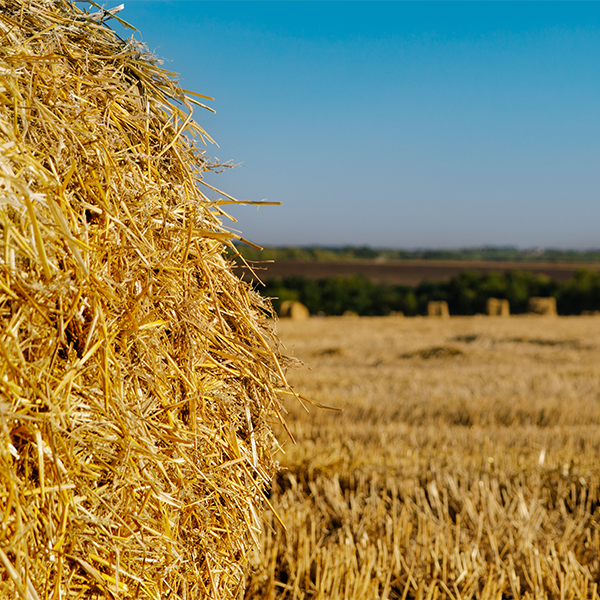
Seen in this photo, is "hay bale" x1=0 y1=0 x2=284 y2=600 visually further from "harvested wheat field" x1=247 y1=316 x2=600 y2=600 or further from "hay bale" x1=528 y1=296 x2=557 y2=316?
"hay bale" x1=528 y1=296 x2=557 y2=316

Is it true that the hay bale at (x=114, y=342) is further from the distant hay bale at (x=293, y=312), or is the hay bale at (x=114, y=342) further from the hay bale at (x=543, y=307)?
the hay bale at (x=543, y=307)

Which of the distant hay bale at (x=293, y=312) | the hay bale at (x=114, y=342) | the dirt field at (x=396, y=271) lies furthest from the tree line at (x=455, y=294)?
the hay bale at (x=114, y=342)

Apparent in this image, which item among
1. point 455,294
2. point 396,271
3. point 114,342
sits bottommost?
point 455,294

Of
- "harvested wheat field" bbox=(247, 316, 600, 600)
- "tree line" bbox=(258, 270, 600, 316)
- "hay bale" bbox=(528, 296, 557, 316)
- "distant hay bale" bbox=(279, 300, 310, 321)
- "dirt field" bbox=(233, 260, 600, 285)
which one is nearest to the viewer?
"harvested wheat field" bbox=(247, 316, 600, 600)

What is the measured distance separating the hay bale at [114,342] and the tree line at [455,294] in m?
28.0

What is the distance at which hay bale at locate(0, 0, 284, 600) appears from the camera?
147cm

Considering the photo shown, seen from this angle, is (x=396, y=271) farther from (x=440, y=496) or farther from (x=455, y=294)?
(x=440, y=496)

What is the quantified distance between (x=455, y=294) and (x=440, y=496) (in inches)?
1206

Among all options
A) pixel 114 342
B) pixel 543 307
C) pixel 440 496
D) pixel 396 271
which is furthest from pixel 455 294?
pixel 396 271

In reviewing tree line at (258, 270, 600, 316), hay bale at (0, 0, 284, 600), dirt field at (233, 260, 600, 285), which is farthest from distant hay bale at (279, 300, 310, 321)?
dirt field at (233, 260, 600, 285)

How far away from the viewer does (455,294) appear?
33.2 metres

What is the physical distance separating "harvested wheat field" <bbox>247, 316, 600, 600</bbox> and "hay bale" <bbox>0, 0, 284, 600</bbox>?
36 cm

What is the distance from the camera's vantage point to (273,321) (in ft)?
7.32

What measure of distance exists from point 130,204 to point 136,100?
45cm
